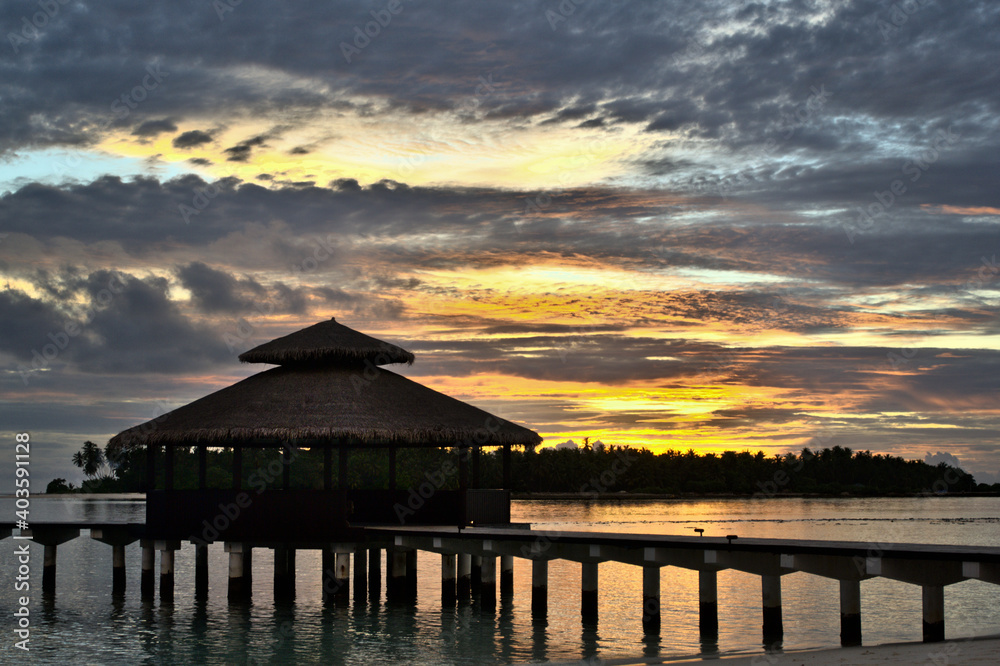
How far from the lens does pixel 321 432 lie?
2241 cm

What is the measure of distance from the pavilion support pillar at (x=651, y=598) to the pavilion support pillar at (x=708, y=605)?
0.83 meters

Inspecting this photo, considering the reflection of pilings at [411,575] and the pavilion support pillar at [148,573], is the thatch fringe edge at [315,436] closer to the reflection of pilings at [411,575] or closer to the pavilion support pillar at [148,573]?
the pavilion support pillar at [148,573]

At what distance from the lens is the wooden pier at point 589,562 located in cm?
1556

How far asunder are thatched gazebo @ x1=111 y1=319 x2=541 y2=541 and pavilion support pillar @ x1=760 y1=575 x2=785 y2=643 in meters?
7.47

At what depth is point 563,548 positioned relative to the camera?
20297 millimetres

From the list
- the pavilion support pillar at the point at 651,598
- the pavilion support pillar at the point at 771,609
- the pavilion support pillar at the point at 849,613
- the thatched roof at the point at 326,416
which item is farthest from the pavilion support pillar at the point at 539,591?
the pavilion support pillar at the point at 849,613

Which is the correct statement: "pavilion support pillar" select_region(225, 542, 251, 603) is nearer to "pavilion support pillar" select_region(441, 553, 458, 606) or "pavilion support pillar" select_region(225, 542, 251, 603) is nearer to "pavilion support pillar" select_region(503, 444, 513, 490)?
"pavilion support pillar" select_region(441, 553, 458, 606)

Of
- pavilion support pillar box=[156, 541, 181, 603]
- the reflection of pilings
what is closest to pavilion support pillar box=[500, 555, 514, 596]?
the reflection of pilings

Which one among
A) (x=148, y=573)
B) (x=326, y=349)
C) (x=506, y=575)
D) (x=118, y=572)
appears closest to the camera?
(x=326, y=349)

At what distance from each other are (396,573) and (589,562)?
234 inches

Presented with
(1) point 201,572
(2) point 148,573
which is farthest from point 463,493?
(1) point 201,572

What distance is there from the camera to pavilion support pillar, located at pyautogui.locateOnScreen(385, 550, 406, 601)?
963 inches

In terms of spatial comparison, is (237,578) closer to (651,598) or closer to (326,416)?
(326,416)

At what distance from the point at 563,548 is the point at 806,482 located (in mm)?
152962
